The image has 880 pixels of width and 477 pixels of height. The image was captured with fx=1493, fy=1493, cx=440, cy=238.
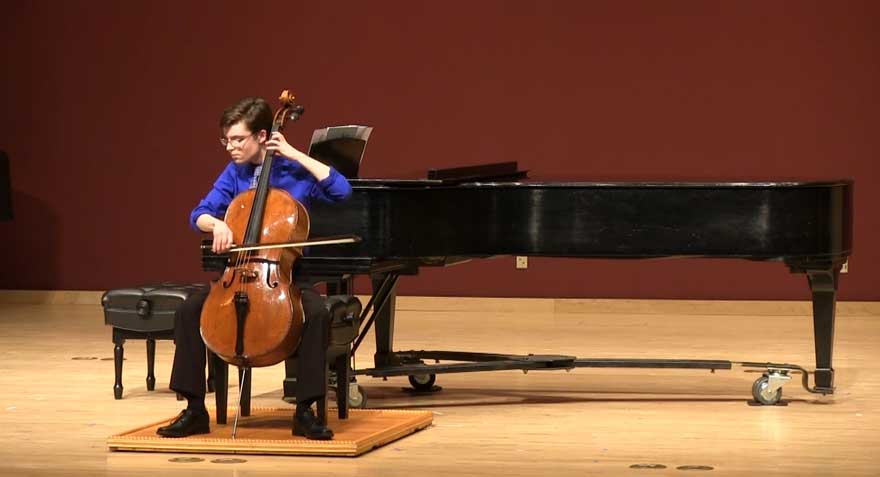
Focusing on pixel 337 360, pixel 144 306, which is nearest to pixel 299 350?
pixel 337 360

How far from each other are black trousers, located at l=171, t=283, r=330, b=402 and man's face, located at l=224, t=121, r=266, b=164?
1.27 ft

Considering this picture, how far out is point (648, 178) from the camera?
17.3ft

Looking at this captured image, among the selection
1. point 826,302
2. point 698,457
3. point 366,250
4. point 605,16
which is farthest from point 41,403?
point 605,16

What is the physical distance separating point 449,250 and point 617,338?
2.19 meters

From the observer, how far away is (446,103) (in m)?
7.79

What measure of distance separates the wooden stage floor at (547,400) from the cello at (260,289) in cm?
29

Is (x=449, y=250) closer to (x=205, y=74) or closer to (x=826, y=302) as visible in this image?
(x=826, y=302)

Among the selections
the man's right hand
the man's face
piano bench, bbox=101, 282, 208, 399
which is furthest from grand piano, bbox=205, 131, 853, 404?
the man's right hand

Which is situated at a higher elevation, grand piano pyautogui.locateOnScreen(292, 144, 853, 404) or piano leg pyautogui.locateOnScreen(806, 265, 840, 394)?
grand piano pyautogui.locateOnScreen(292, 144, 853, 404)

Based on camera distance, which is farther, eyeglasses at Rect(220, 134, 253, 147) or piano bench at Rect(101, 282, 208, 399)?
piano bench at Rect(101, 282, 208, 399)

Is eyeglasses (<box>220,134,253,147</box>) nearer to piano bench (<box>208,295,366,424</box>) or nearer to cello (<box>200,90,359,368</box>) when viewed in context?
cello (<box>200,90,359,368</box>)

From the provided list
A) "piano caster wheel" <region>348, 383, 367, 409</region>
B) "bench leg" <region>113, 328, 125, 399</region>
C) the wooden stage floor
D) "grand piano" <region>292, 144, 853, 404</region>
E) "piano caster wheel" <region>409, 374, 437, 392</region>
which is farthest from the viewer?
"piano caster wheel" <region>409, 374, 437, 392</region>

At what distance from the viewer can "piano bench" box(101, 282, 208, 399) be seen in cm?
486

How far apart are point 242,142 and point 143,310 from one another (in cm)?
102
